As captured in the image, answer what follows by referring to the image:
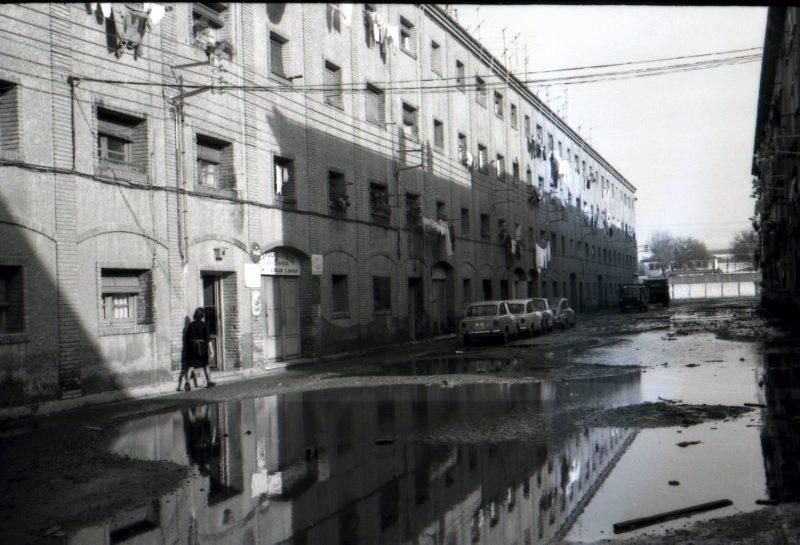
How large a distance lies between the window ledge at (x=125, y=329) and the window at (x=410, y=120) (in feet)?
56.4

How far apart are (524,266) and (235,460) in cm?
3909

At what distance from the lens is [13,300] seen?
1300 cm

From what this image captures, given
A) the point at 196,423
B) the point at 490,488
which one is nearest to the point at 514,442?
the point at 490,488

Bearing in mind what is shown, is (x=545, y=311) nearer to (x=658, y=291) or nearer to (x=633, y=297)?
(x=633, y=297)

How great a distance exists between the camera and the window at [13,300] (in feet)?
42.6

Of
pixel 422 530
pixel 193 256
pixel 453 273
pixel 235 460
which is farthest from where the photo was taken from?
pixel 453 273

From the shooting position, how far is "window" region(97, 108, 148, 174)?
15383 millimetres

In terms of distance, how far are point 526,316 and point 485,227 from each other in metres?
11.2

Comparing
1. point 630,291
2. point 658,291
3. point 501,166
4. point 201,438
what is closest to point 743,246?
point 658,291

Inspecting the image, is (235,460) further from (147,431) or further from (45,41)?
(45,41)

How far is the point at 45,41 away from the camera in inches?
539

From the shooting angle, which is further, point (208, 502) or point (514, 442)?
point (514, 442)

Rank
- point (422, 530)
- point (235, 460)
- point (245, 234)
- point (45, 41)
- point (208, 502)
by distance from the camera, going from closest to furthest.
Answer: point (422, 530) < point (208, 502) < point (235, 460) < point (45, 41) < point (245, 234)

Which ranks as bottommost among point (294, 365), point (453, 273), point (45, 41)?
point (294, 365)
